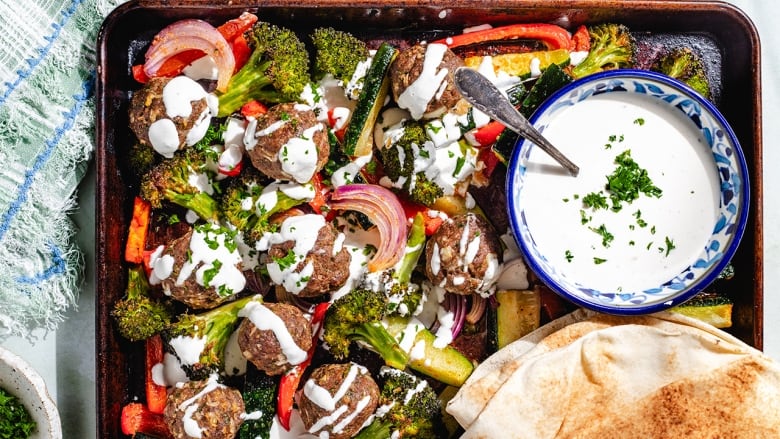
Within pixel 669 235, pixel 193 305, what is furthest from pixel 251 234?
pixel 669 235

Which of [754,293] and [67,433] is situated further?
[67,433]

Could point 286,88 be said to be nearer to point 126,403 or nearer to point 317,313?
point 317,313

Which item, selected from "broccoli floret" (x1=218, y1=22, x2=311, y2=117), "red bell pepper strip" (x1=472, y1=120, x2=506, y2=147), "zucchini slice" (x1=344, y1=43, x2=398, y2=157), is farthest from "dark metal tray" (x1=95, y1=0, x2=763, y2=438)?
"red bell pepper strip" (x1=472, y1=120, x2=506, y2=147)

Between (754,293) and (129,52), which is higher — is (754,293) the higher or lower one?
the lower one

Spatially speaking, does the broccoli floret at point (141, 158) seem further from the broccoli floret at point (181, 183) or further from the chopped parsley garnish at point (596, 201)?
the chopped parsley garnish at point (596, 201)

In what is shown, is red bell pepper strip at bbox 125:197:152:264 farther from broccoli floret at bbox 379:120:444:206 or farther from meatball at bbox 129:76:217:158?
broccoli floret at bbox 379:120:444:206

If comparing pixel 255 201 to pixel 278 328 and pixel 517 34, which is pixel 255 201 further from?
pixel 517 34
